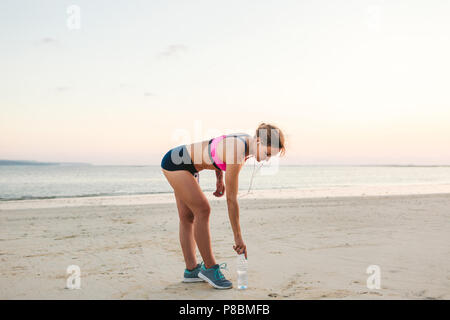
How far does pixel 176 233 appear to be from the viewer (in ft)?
26.2

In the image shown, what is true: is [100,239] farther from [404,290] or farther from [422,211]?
[422,211]

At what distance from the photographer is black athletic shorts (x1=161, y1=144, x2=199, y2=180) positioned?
4207mm

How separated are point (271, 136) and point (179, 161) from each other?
1080 millimetres

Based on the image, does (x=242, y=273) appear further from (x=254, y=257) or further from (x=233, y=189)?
(x=254, y=257)

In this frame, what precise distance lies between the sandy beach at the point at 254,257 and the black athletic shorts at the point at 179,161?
1342 mm

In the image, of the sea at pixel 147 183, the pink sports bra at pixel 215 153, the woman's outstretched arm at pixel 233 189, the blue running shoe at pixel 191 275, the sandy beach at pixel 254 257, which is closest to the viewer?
the woman's outstretched arm at pixel 233 189

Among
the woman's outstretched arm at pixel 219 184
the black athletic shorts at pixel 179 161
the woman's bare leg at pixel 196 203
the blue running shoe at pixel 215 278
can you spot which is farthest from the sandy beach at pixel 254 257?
the black athletic shorts at pixel 179 161

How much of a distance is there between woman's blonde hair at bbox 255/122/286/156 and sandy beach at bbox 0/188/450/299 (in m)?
1.54

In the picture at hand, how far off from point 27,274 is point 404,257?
515 centimetres

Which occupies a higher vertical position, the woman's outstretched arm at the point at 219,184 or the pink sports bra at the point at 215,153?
the pink sports bra at the point at 215,153

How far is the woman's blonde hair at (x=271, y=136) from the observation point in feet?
12.5

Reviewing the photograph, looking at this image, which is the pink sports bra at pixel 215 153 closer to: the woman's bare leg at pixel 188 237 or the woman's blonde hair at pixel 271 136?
the woman's blonde hair at pixel 271 136
